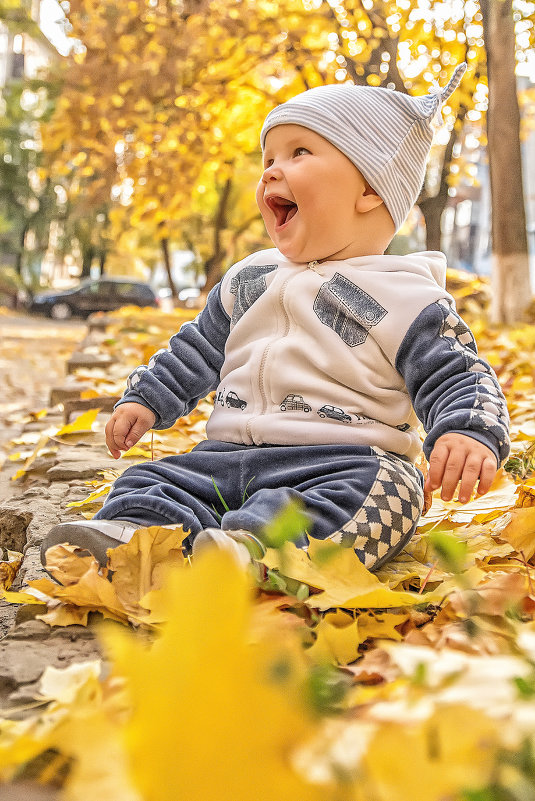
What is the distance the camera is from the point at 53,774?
0.88 metres

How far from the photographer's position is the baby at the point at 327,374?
1668 mm

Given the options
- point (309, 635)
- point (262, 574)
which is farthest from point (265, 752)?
point (262, 574)

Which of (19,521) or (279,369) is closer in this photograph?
(279,369)

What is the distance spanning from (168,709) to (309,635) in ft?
2.08

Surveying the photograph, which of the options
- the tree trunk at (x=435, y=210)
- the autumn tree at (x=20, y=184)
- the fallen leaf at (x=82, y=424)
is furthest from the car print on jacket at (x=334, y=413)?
the autumn tree at (x=20, y=184)

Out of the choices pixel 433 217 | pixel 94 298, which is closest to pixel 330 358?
pixel 433 217

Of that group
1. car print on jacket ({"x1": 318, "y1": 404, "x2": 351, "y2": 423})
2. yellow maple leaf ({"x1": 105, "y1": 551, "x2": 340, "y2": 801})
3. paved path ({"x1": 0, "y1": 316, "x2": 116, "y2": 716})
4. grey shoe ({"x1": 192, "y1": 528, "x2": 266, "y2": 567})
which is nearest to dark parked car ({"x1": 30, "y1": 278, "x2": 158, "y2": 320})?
paved path ({"x1": 0, "y1": 316, "x2": 116, "y2": 716})

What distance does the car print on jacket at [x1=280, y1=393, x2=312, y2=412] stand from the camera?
6.39 feet

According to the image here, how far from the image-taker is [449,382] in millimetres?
1792

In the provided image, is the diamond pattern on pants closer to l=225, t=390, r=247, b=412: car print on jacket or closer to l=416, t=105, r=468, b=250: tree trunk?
l=225, t=390, r=247, b=412: car print on jacket

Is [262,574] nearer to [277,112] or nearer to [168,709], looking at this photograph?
[168,709]

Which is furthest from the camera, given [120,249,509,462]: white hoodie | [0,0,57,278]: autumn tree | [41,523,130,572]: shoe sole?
[0,0,57,278]: autumn tree

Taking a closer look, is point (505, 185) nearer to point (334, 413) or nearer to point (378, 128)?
point (378, 128)

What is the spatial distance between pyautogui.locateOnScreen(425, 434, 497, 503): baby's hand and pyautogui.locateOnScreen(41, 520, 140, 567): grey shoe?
0.57 meters
